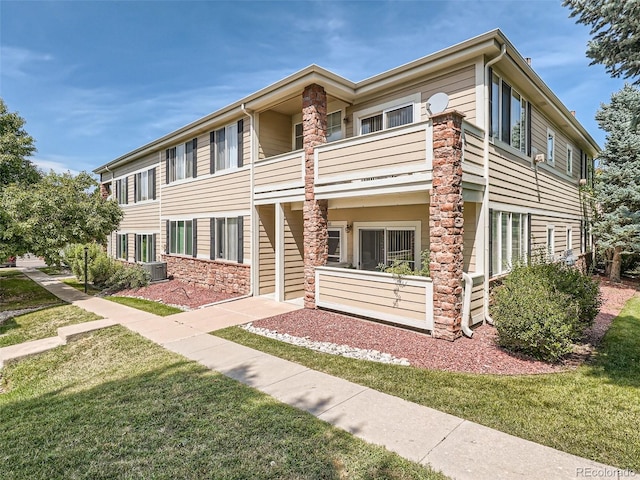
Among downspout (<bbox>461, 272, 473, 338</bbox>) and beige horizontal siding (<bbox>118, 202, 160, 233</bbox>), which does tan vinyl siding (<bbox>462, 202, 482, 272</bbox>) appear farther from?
beige horizontal siding (<bbox>118, 202, 160, 233</bbox>)

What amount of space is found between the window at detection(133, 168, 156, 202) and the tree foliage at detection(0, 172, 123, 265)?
5.93 feet

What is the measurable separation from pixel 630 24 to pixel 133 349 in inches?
371

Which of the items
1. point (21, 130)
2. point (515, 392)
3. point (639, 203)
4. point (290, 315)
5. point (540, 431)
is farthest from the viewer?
point (21, 130)

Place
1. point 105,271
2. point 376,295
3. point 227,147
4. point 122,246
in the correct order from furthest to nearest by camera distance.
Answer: point 122,246 < point 105,271 < point 227,147 < point 376,295

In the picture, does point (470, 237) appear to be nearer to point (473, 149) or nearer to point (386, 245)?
point (473, 149)

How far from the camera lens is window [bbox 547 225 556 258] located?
12237mm

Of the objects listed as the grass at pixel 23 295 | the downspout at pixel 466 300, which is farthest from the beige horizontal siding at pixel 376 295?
the grass at pixel 23 295

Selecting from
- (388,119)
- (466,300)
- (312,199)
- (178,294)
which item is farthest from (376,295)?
(178,294)

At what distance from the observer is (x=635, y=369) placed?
538 centimetres

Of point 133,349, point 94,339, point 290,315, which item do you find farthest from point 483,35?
point 94,339

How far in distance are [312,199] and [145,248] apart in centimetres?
1325

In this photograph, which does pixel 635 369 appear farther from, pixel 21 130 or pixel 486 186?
pixel 21 130

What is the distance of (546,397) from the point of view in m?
4.38

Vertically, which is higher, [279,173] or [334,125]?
[334,125]
